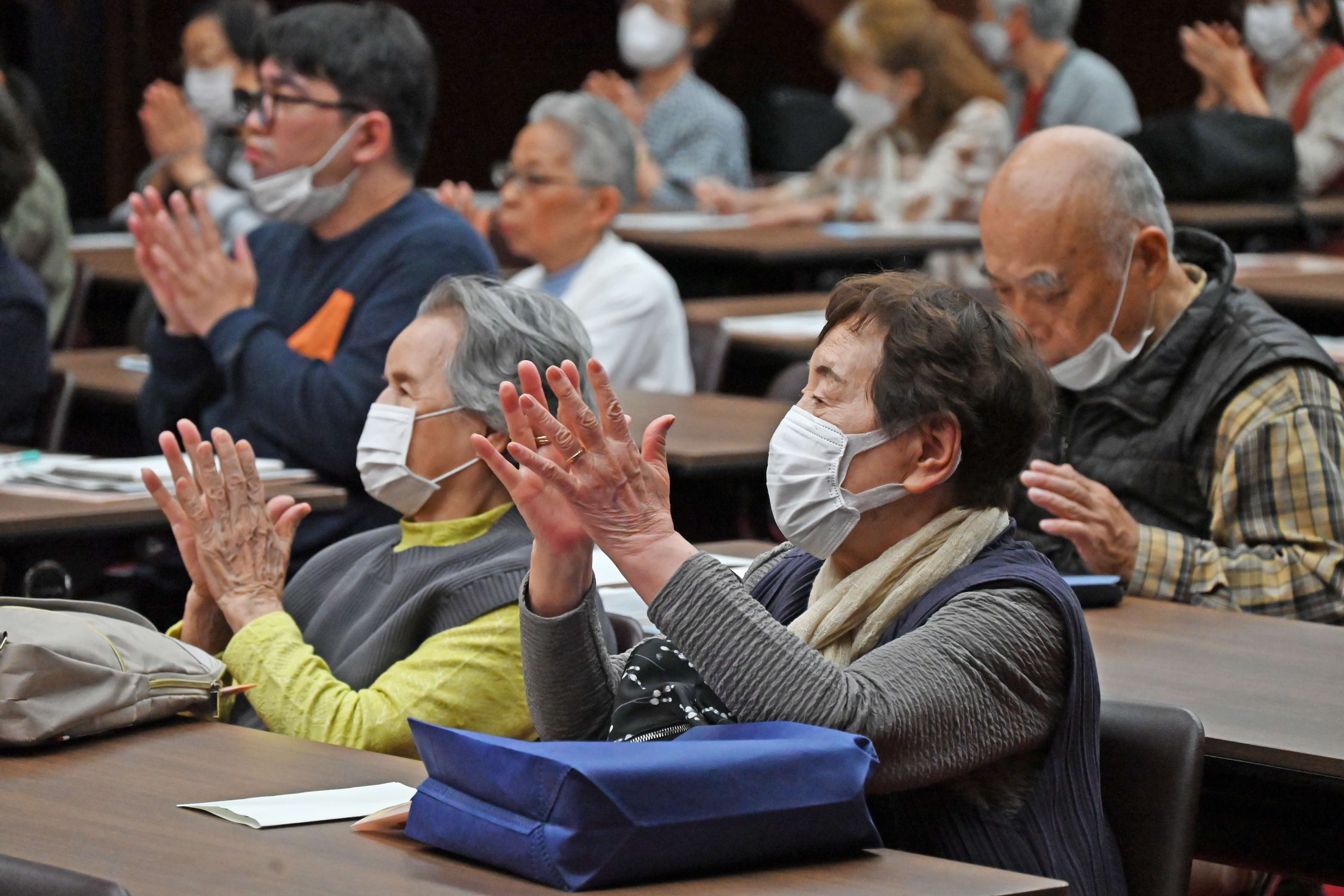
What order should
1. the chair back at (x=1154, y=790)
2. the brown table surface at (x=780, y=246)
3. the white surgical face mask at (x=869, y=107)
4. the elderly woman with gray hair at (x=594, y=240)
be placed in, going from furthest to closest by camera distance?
1. the white surgical face mask at (x=869, y=107)
2. the brown table surface at (x=780, y=246)
3. the elderly woman with gray hair at (x=594, y=240)
4. the chair back at (x=1154, y=790)

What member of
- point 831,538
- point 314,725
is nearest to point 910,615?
point 831,538

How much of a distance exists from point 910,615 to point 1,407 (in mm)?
2727

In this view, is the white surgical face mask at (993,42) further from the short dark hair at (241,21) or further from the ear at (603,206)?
the ear at (603,206)

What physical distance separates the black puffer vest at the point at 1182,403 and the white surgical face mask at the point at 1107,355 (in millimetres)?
25

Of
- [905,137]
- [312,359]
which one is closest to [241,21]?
[905,137]

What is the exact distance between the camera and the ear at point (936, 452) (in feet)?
6.12

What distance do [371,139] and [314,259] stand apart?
0.93 feet

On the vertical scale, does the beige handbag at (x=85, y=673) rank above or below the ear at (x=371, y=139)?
below

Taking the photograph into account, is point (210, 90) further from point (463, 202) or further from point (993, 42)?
point (993, 42)

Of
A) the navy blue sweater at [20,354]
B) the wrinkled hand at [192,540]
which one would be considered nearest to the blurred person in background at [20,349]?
the navy blue sweater at [20,354]

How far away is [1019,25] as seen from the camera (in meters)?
7.94

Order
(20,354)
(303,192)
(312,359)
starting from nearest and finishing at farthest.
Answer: (312,359) < (303,192) < (20,354)

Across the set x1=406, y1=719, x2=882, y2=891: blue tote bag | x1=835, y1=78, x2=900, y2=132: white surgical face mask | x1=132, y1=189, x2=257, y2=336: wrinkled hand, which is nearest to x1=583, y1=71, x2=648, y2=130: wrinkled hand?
x1=835, y1=78, x2=900, y2=132: white surgical face mask

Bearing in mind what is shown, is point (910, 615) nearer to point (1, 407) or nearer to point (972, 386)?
point (972, 386)
